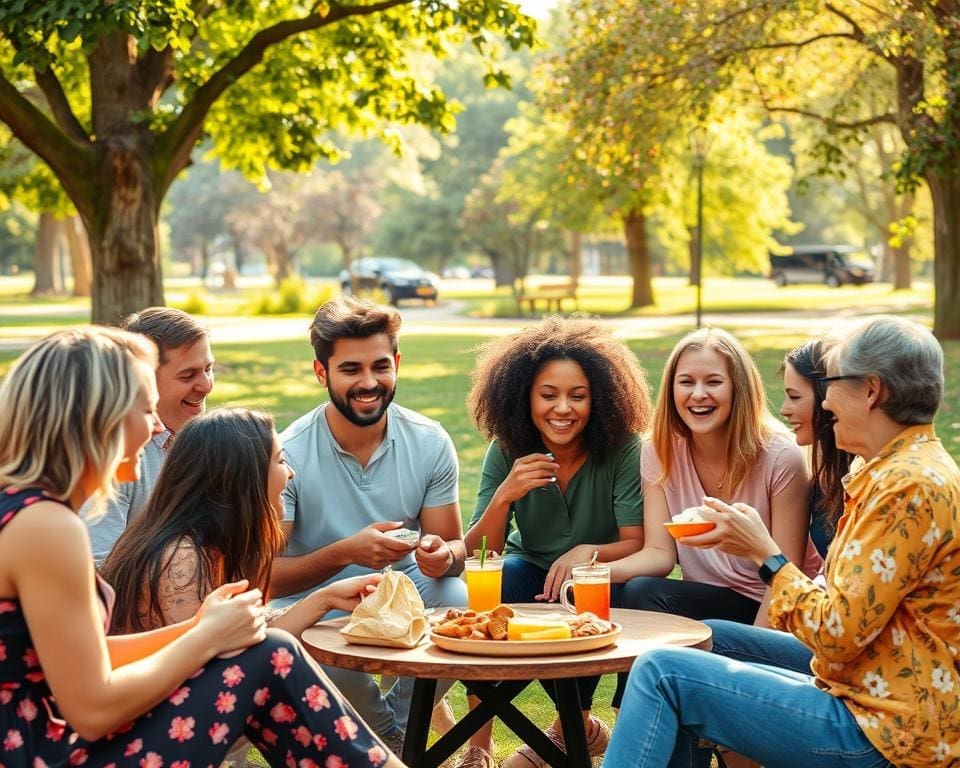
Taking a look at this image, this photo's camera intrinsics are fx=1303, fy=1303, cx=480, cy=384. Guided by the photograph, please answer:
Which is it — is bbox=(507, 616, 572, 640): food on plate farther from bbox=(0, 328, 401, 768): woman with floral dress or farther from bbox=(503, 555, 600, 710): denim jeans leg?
bbox=(503, 555, 600, 710): denim jeans leg

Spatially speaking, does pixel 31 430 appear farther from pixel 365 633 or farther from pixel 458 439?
pixel 458 439

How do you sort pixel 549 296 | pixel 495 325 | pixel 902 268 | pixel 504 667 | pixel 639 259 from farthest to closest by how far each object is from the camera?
1. pixel 902 268
2. pixel 639 259
3. pixel 549 296
4. pixel 495 325
5. pixel 504 667

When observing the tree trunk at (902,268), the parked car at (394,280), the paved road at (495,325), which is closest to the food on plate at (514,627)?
the paved road at (495,325)

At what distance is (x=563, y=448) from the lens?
4.84 m

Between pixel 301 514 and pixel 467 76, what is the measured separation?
208 feet

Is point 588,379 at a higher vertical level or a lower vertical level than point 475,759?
higher

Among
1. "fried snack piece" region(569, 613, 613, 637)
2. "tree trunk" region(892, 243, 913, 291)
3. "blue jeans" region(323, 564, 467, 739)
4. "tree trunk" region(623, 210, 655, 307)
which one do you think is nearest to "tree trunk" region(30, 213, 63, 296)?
"tree trunk" region(623, 210, 655, 307)

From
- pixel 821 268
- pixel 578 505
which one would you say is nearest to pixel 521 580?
pixel 578 505

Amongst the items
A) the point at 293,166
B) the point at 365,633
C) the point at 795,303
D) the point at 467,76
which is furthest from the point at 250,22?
the point at 467,76

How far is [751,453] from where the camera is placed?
175 inches

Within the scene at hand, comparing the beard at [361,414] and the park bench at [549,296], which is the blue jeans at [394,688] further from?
the park bench at [549,296]

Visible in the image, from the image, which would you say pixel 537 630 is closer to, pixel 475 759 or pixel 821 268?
pixel 475 759

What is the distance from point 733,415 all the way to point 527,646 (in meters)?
1.51

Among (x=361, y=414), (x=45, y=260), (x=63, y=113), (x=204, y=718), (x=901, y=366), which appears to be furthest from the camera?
(x=45, y=260)
